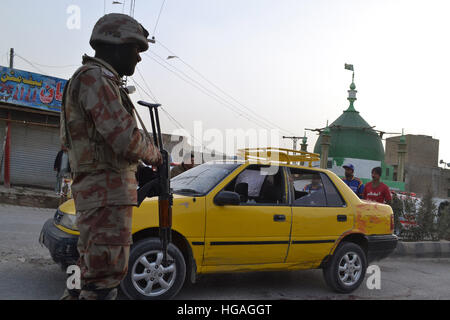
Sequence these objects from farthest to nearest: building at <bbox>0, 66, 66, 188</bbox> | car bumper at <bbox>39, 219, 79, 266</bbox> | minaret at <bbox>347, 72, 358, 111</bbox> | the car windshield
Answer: minaret at <bbox>347, 72, 358, 111</bbox>, building at <bbox>0, 66, 66, 188</bbox>, the car windshield, car bumper at <bbox>39, 219, 79, 266</bbox>

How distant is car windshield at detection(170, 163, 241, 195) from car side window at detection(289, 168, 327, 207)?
2.65ft

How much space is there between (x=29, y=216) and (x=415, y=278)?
7902 mm

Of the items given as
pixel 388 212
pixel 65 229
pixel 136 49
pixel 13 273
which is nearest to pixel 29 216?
pixel 13 273

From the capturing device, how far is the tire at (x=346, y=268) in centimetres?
525

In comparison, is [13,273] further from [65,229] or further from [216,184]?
[216,184]

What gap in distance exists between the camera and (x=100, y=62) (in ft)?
7.51

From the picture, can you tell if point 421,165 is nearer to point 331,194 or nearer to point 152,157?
point 331,194

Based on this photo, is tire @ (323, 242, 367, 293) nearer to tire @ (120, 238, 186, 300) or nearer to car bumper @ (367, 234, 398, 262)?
car bumper @ (367, 234, 398, 262)

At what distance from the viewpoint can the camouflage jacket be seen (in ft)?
7.00

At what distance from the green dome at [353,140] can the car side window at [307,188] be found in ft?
97.5

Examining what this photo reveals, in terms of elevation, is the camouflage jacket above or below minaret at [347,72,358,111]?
below

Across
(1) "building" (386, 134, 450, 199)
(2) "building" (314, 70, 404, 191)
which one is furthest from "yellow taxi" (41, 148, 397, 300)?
(1) "building" (386, 134, 450, 199)

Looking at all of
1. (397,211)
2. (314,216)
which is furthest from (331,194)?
(397,211)

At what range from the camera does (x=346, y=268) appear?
17.6ft
